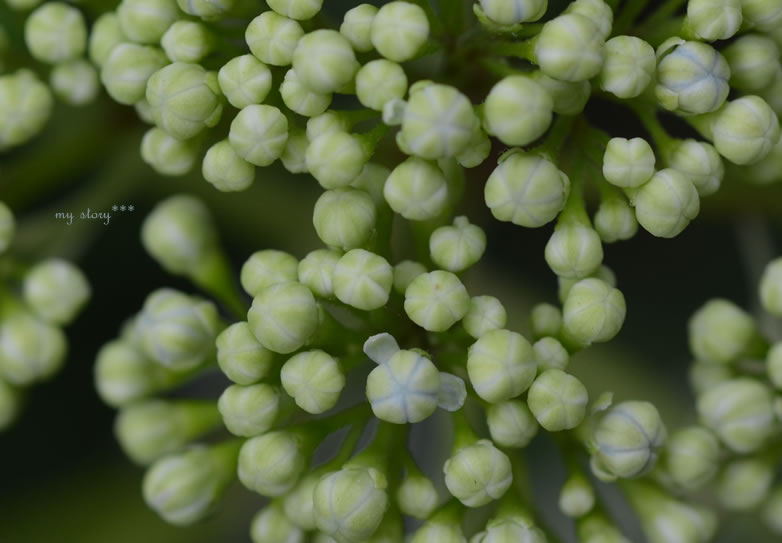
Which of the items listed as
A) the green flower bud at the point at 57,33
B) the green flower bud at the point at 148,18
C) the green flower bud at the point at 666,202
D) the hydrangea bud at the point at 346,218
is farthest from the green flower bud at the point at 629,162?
the green flower bud at the point at 57,33

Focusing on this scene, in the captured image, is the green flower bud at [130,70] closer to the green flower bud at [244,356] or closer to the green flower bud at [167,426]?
the green flower bud at [244,356]

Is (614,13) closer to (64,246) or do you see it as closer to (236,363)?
(236,363)

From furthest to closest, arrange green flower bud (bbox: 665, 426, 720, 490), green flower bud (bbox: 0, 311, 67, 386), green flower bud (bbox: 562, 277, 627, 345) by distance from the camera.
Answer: green flower bud (bbox: 0, 311, 67, 386)
green flower bud (bbox: 665, 426, 720, 490)
green flower bud (bbox: 562, 277, 627, 345)

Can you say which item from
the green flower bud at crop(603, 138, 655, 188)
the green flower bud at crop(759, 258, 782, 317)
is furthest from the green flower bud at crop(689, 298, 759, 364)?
the green flower bud at crop(603, 138, 655, 188)

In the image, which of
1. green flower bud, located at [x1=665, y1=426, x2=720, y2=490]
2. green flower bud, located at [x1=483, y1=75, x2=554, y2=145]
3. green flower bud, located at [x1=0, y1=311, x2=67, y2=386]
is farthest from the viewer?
green flower bud, located at [x1=0, y1=311, x2=67, y2=386]

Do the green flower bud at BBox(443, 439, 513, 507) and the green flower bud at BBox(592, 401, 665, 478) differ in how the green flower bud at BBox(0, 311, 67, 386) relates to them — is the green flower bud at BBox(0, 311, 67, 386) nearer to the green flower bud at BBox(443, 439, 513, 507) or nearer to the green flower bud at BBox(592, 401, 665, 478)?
the green flower bud at BBox(443, 439, 513, 507)

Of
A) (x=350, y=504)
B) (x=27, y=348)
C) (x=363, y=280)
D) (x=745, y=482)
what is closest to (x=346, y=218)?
(x=363, y=280)

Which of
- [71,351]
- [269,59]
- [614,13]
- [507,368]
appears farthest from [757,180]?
[71,351]
